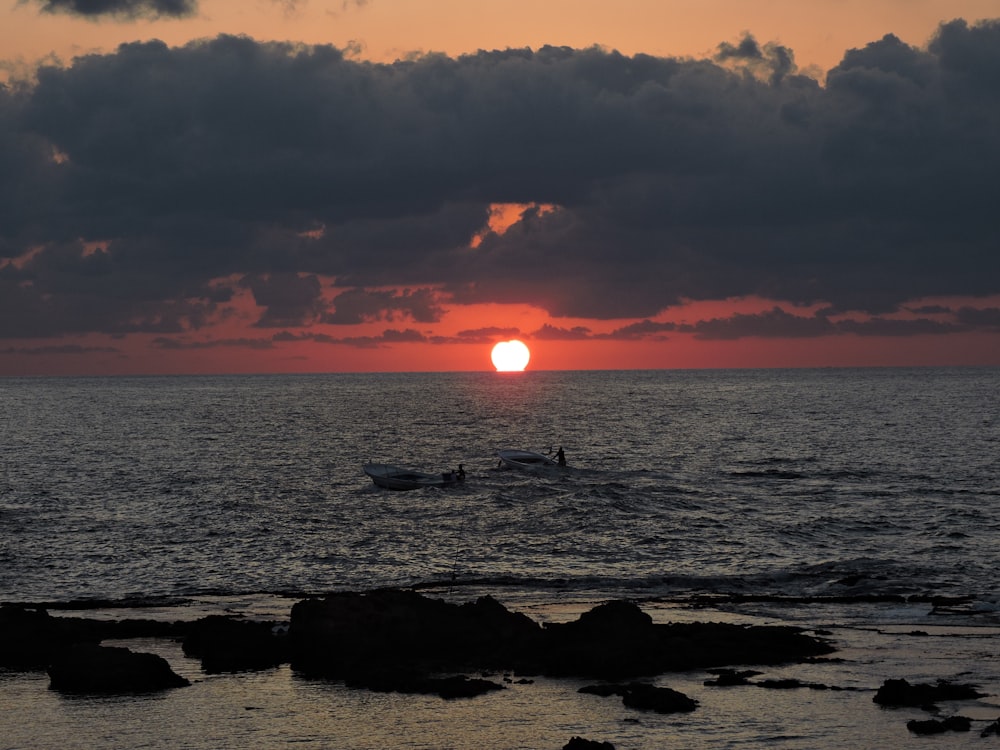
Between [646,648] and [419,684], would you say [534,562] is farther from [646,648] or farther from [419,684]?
[419,684]

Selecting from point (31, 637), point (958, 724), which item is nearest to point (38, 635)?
point (31, 637)

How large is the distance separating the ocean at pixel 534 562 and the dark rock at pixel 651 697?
55cm

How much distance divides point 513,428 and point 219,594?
401 ft

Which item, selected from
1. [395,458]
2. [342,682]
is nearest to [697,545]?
[342,682]

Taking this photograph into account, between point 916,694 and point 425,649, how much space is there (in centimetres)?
1342

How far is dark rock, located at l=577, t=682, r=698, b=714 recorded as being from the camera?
90.2 ft

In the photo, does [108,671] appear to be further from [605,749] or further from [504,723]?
[605,749]

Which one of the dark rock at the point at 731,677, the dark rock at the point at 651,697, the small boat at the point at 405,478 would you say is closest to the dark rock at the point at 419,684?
the dark rock at the point at 651,697

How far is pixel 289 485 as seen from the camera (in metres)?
88.9

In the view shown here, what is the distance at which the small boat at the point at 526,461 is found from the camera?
3917 inches

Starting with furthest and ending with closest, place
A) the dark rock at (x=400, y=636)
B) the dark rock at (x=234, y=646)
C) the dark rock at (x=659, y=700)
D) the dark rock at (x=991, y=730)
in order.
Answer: the dark rock at (x=234, y=646) → the dark rock at (x=400, y=636) → the dark rock at (x=659, y=700) → the dark rock at (x=991, y=730)

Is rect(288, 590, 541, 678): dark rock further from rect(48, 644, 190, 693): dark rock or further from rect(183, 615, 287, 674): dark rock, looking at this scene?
rect(48, 644, 190, 693): dark rock

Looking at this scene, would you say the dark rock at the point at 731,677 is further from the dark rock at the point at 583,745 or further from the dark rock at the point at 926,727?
the dark rock at the point at 583,745

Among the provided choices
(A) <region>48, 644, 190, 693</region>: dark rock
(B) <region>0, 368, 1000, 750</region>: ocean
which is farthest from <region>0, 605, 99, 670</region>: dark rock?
(A) <region>48, 644, 190, 693</region>: dark rock
